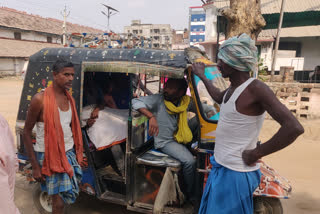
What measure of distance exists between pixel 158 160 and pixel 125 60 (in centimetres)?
126

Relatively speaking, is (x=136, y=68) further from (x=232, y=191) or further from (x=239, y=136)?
(x=232, y=191)

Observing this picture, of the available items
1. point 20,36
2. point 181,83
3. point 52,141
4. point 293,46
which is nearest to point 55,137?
point 52,141

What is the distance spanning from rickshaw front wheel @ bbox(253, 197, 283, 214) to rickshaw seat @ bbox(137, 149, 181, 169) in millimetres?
948

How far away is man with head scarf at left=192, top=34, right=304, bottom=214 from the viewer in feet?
5.49

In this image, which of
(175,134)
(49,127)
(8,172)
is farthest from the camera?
(175,134)

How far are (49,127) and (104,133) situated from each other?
108 cm

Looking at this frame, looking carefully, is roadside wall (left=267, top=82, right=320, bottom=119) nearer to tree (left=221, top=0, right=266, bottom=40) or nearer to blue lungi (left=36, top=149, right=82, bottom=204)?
tree (left=221, top=0, right=266, bottom=40)

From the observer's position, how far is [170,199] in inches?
111

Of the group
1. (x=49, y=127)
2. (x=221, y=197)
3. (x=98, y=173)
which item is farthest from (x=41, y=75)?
(x=221, y=197)

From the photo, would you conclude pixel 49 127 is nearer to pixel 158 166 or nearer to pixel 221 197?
pixel 158 166

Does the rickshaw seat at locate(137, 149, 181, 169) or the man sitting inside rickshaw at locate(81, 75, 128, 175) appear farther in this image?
the man sitting inside rickshaw at locate(81, 75, 128, 175)

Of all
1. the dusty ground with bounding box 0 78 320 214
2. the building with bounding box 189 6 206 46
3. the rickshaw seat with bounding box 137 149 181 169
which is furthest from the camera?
the building with bounding box 189 6 206 46

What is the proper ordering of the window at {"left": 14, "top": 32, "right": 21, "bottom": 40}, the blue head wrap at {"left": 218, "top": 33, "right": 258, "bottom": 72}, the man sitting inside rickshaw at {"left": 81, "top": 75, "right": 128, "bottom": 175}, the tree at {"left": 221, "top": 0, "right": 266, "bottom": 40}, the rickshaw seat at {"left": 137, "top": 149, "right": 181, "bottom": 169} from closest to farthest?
the blue head wrap at {"left": 218, "top": 33, "right": 258, "bottom": 72}
the rickshaw seat at {"left": 137, "top": 149, "right": 181, "bottom": 169}
the man sitting inside rickshaw at {"left": 81, "top": 75, "right": 128, "bottom": 175}
the tree at {"left": 221, "top": 0, "right": 266, "bottom": 40}
the window at {"left": 14, "top": 32, "right": 21, "bottom": 40}

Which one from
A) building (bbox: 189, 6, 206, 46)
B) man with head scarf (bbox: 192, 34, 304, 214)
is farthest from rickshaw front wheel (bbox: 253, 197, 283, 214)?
building (bbox: 189, 6, 206, 46)
